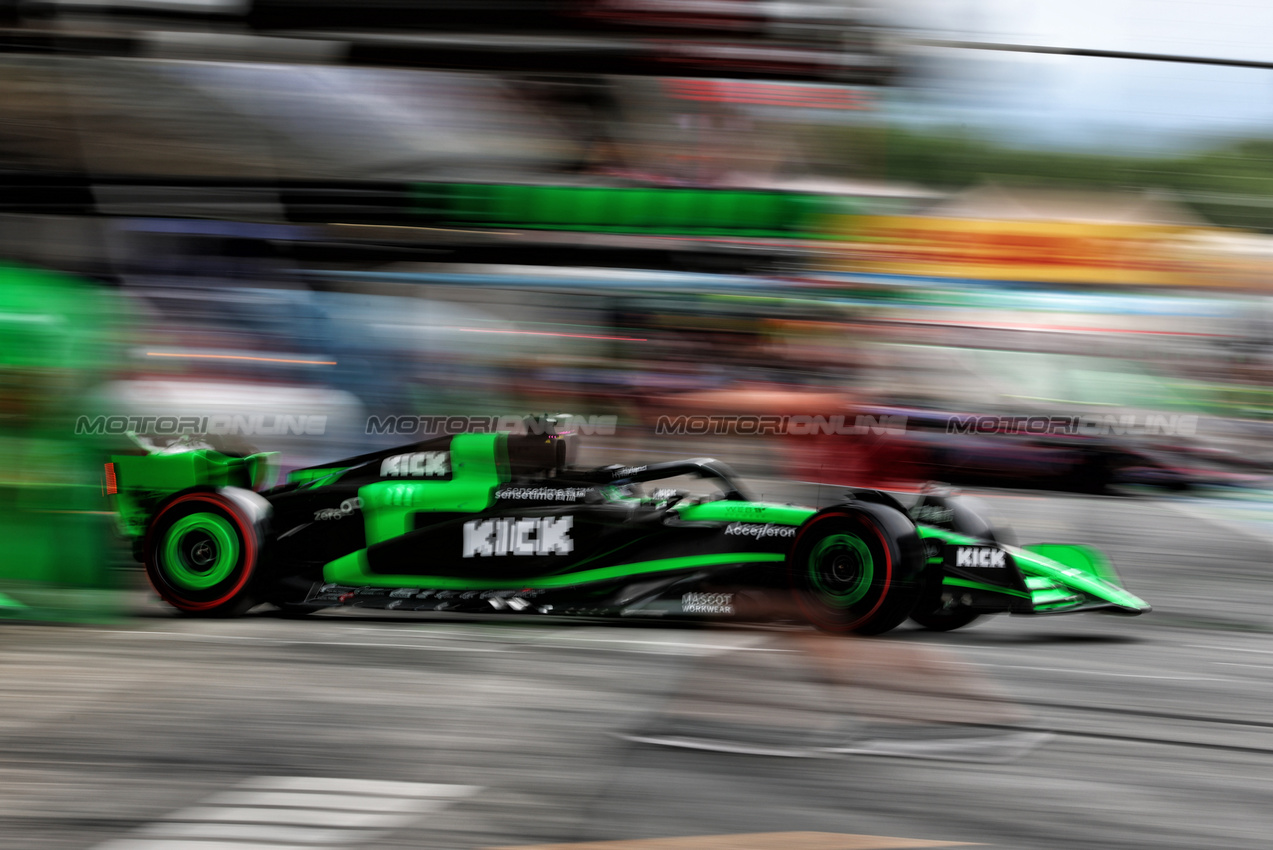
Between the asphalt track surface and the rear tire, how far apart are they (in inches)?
5.1

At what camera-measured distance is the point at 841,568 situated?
3799 millimetres

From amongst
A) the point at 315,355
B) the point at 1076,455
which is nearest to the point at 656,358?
the point at 315,355

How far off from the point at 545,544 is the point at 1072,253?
4.65 meters

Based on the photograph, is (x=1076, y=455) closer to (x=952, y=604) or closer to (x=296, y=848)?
(x=952, y=604)

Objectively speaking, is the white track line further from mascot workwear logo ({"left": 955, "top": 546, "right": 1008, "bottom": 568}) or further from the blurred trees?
the blurred trees

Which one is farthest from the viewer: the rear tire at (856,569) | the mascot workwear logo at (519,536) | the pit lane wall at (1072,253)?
the pit lane wall at (1072,253)

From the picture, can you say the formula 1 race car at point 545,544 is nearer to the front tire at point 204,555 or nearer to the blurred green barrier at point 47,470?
the front tire at point 204,555

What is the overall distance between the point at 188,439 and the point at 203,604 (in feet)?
2.29

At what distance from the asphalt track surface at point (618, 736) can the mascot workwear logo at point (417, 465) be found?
577 millimetres

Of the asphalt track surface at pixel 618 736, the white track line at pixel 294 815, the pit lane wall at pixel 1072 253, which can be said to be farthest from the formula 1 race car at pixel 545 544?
the pit lane wall at pixel 1072 253

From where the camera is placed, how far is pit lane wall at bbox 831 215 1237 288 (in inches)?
267

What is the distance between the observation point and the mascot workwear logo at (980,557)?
3.85 m

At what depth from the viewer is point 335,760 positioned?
2.41 meters

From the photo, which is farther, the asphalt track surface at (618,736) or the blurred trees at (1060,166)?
the blurred trees at (1060,166)
